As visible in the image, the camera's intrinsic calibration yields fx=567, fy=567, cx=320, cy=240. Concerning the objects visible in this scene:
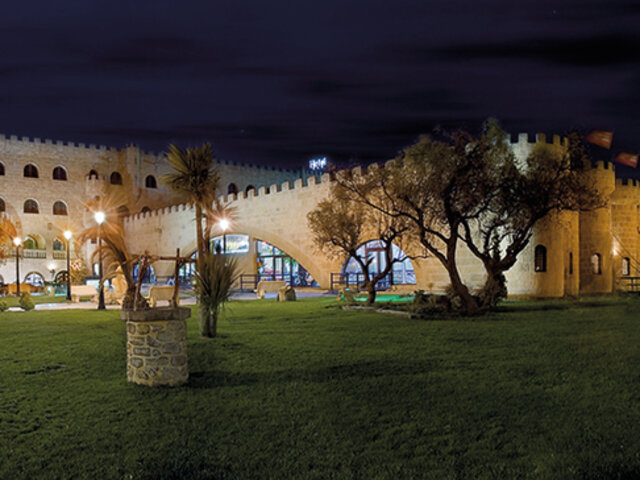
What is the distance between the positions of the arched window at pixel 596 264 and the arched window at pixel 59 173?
37.2m

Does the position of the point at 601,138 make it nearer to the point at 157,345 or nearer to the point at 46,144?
the point at 157,345

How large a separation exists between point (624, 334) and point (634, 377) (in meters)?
3.49

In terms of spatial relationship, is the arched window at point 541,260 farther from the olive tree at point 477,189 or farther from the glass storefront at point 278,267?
the glass storefront at point 278,267

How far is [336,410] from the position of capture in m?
5.32

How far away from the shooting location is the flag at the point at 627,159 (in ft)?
79.9

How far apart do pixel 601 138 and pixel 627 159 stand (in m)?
2.61

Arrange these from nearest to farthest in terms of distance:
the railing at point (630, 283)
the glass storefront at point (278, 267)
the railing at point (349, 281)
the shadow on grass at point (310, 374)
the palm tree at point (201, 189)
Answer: the shadow on grass at point (310, 374) < the palm tree at point (201, 189) < the railing at point (349, 281) < the railing at point (630, 283) < the glass storefront at point (278, 267)

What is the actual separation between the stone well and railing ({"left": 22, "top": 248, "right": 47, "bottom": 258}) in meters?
38.1

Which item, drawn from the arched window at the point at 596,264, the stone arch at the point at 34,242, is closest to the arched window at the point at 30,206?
the stone arch at the point at 34,242

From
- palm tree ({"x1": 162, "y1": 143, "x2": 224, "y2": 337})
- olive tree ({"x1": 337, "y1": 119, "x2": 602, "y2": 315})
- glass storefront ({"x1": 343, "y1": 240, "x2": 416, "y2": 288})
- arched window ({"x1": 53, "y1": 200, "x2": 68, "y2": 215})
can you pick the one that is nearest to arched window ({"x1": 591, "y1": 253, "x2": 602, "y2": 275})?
glass storefront ({"x1": 343, "y1": 240, "x2": 416, "y2": 288})

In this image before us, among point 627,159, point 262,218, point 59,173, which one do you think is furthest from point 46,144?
point 627,159

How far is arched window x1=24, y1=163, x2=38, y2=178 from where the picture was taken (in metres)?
41.9

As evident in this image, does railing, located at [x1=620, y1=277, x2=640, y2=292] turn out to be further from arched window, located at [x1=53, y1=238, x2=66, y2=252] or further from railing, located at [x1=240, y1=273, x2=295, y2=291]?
arched window, located at [x1=53, y1=238, x2=66, y2=252]

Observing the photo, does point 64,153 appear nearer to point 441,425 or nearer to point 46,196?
point 46,196
